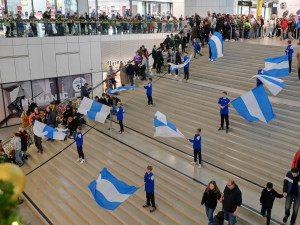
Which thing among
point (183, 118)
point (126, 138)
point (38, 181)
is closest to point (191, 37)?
point (183, 118)

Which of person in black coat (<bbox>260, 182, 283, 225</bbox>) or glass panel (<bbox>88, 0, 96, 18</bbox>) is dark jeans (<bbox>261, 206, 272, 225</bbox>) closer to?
person in black coat (<bbox>260, 182, 283, 225</bbox>)

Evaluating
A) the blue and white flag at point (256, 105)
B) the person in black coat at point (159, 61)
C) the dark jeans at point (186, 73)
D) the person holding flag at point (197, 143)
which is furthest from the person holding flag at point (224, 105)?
the person in black coat at point (159, 61)

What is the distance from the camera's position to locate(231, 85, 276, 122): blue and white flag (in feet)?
38.1

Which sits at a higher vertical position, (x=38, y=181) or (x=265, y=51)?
(x=265, y=51)

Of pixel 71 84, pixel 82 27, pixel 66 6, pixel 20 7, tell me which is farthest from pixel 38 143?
pixel 66 6

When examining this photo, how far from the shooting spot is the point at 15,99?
21125 mm

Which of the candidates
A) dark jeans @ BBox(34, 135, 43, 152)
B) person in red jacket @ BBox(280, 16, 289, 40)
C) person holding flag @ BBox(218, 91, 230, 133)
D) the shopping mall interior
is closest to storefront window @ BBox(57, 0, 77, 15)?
the shopping mall interior

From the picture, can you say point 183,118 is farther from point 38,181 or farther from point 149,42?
point 149,42

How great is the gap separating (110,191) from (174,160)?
3.80 m

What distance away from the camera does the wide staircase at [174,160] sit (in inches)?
382

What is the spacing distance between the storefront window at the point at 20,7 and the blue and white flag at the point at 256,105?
17.0 meters

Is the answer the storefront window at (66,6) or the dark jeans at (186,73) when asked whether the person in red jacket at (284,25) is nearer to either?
the dark jeans at (186,73)

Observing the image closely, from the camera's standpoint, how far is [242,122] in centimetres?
1348

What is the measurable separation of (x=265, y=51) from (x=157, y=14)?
759 inches
